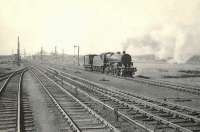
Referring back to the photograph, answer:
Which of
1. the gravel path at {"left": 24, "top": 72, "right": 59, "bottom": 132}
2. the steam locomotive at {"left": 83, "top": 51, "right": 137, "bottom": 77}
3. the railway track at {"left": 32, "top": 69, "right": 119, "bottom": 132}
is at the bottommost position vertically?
the gravel path at {"left": 24, "top": 72, "right": 59, "bottom": 132}

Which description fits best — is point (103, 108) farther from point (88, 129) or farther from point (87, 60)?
point (87, 60)

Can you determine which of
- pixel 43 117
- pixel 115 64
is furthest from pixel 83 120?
pixel 115 64

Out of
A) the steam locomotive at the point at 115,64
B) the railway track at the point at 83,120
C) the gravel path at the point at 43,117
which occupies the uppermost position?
the steam locomotive at the point at 115,64

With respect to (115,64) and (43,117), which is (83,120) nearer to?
(43,117)

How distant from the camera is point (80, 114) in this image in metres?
13.2

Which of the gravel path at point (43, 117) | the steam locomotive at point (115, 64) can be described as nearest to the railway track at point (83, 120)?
the gravel path at point (43, 117)

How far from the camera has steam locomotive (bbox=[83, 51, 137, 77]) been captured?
132 ft

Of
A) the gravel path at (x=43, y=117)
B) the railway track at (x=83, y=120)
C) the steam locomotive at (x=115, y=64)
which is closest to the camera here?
the railway track at (x=83, y=120)

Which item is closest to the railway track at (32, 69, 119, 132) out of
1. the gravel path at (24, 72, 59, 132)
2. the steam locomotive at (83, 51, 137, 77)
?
the gravel path at (24, 72, 59, 132)

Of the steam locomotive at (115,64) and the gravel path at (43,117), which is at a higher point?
the steam locomotive at (115,64)

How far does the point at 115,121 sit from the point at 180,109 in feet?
13.5

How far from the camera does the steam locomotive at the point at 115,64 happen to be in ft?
132

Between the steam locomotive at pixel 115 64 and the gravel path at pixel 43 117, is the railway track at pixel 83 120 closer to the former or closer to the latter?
the gravel path at pixel 43 117

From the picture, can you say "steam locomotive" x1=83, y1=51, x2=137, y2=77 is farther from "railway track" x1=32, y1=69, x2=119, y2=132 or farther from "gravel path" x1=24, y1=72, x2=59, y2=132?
"railway track" x1=32, y1=69, x2=119, y2=132
